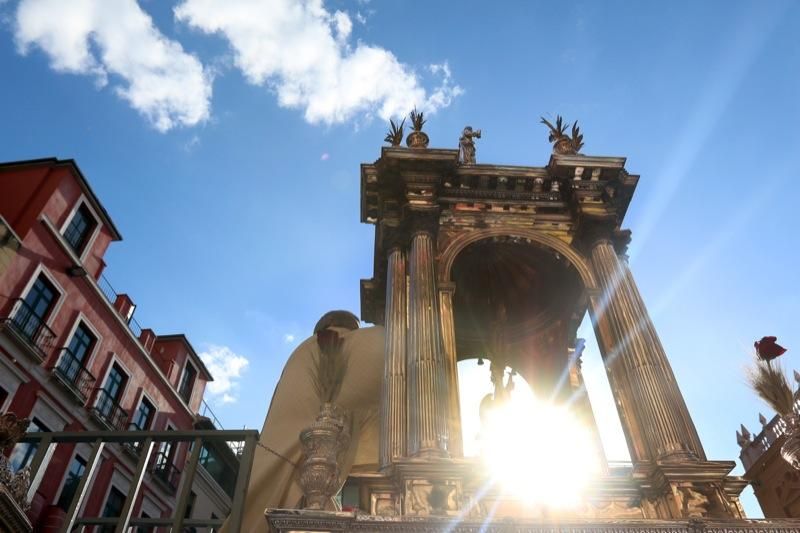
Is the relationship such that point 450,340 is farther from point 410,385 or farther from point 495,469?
point 495,469

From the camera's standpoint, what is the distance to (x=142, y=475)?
25.0 feet

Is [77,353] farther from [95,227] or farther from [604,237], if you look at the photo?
[604,237]

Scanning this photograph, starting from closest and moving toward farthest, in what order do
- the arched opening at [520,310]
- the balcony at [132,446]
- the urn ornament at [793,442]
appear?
the urn ornament at [793,442], the arched opening at [520,310], the balcony at [132,446]

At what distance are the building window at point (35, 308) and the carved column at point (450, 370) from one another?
15.5 m

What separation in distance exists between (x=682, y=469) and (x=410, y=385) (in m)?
4.04

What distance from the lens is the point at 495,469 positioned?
8.59 metres

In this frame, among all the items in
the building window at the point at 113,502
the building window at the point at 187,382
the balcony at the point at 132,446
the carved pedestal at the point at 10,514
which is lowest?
the carved pedestal at the point at 10,514

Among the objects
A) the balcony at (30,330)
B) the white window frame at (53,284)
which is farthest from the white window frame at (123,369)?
the white window frame at (53,284)

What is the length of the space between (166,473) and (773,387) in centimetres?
2568

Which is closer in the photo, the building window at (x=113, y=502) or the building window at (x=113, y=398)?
the building window at (x=113, y=502)

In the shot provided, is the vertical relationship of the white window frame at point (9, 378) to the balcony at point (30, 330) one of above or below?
below

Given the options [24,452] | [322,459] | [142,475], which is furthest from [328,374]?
[24,452]

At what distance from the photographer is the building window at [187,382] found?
31958mm

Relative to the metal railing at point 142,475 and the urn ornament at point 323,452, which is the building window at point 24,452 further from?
the urn ornament at point 323,452
